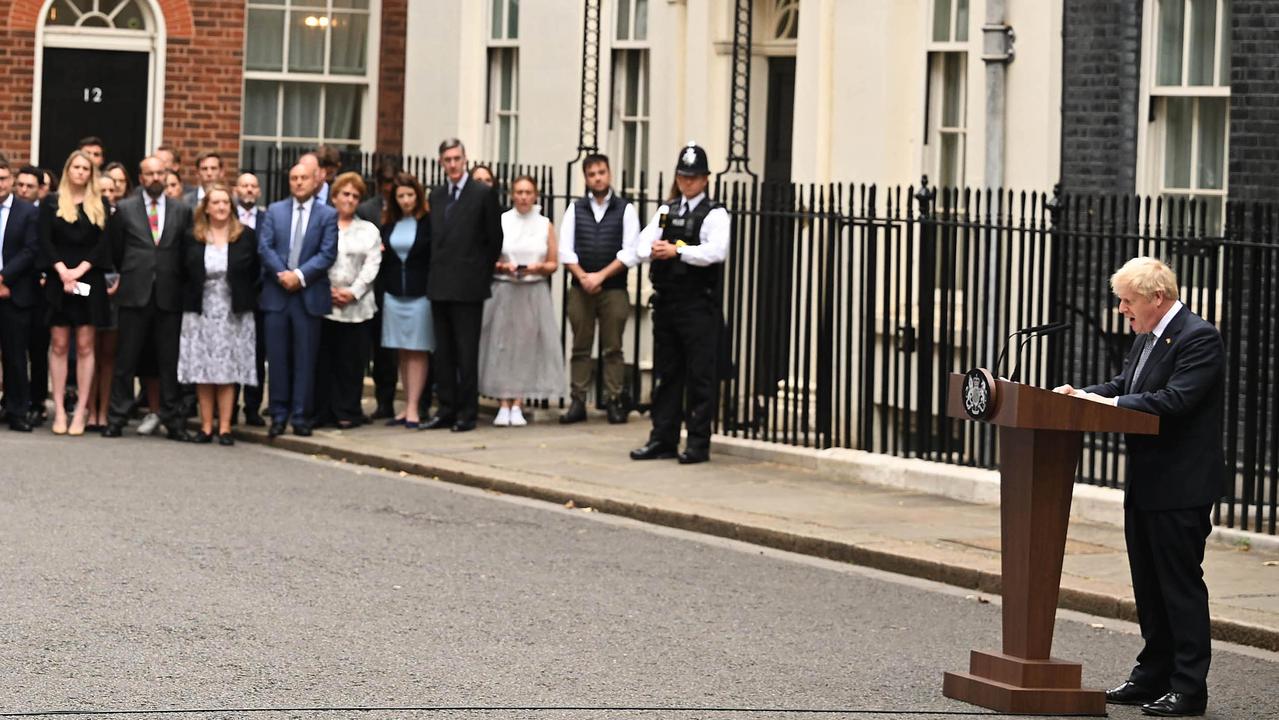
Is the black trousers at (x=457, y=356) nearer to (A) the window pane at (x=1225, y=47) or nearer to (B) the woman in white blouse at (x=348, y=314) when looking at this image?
(B) the woman in white blouse at (x=348, y=314)

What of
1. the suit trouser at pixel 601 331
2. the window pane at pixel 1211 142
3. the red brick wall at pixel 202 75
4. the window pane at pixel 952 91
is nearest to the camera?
the window pane at pixel 1211 142

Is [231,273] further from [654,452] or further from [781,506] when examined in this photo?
[781,506]

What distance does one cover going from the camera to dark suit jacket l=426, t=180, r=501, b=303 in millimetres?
16344

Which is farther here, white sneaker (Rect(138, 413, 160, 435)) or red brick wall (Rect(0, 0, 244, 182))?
red brick wall (Rect(0, 0, 244, 182))

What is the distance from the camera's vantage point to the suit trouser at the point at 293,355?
16.2 meters

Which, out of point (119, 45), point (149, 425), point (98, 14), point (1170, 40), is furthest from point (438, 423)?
point (98, 14)

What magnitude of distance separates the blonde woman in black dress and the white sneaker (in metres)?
0.41

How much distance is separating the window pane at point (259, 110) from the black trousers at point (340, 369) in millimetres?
6562

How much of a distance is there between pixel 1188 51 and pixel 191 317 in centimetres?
687

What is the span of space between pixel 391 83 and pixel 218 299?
7.31 meters

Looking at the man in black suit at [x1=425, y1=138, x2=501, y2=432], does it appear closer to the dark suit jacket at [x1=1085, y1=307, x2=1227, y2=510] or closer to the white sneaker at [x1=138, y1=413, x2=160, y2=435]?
the white sneaker at [x1=138, y1=413, x2=160, y2=435]

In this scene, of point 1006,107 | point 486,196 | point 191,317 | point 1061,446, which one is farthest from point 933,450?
point 1061,446

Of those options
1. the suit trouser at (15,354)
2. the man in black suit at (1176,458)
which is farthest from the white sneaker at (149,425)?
the man in black suit at (1176,458)

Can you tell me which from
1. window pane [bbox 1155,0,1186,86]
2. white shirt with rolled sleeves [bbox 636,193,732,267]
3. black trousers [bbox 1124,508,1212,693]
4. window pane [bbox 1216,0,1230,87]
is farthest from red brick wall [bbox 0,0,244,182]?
black trousers [bbox 1124,508,1212,693]
